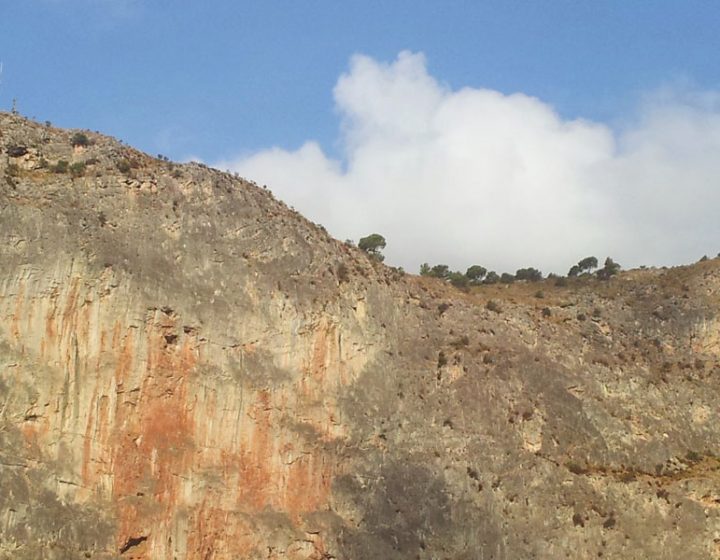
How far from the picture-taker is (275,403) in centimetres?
4231

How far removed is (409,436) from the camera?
44625 mm

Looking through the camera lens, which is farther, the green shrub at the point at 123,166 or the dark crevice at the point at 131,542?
the green shrub at the point at 123,166

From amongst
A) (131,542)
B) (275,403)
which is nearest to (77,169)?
(275,403)

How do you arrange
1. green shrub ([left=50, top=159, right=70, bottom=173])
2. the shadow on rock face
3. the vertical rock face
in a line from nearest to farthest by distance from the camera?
the vertical rock face, the shadow on rock face, green shrub ([left=50, top=159, right=70, bottom=173])

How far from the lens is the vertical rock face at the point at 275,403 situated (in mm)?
37625

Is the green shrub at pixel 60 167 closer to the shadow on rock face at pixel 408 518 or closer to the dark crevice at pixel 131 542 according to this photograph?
the dark crevice at pixel 131 542

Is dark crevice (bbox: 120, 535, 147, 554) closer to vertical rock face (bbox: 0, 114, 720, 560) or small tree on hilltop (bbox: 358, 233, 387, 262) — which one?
vertical rock face (bbox: 0, 114, 720, 560)

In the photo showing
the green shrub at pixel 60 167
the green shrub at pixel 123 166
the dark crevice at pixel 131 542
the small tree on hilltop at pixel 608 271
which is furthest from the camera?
the small tree on hilltop at pixel 608 271

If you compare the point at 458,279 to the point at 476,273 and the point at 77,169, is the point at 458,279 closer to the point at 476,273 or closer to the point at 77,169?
the point at 476,273

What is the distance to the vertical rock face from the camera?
37625mm

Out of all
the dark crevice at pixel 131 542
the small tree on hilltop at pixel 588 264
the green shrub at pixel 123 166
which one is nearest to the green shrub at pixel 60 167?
the green shrub at pixel 123 166

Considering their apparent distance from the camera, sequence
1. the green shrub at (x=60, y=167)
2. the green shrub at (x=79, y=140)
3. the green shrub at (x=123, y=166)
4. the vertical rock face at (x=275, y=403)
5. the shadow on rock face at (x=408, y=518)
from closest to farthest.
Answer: the vertical rock face at (x=275, y=403), the shadow on rock face at (x=408, y=518), the green shrub at (x=60, y=167), the green shrub at (x=123, y=166), the green shrub at (x=79, y=140)

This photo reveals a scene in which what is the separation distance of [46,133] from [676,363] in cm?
3619

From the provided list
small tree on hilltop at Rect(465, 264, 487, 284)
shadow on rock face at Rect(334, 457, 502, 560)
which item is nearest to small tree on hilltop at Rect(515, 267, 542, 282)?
small tree on hilltop at Rect(465, 264, 487, 284)
